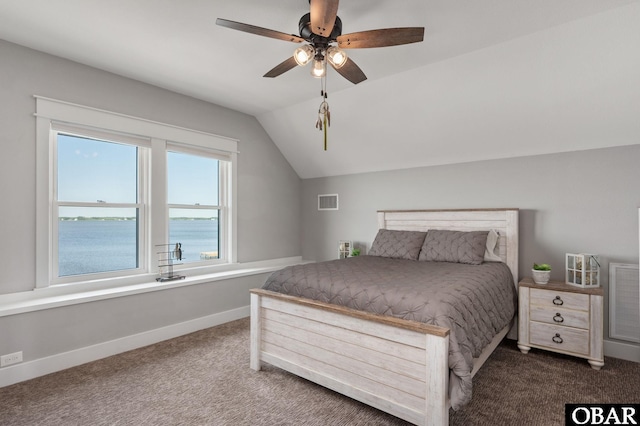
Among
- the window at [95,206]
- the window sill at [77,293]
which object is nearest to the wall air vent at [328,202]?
the window sill at [77,293]

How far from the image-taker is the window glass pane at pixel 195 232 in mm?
3756

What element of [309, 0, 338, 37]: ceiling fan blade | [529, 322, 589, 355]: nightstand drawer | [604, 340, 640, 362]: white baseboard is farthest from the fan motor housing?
[604, 340, 640, 362]: white baseboard

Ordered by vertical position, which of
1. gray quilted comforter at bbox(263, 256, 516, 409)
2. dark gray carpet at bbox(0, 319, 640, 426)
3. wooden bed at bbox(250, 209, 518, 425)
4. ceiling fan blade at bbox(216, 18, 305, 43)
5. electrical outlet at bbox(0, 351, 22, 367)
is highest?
ceiling fan blade at bbox(216, 18, 305, 43)

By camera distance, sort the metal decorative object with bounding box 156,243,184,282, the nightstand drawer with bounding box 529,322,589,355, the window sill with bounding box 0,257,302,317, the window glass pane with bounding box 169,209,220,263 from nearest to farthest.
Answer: the window sill with bounding box 0,257,302,317, the nightstand drawer with bounding box 529,322,589,355, the metal decorative object with bounding box 156,243,184,282, the window glass pane with bounding box 169,209,220,263

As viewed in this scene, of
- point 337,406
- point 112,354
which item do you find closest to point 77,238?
point 112,354

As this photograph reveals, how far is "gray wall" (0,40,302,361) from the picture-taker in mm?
2570

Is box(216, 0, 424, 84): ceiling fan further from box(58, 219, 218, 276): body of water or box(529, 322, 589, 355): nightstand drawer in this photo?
box(529, 322, 589, 355): nightstand drawer

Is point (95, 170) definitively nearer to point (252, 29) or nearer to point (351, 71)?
point (252, 29)

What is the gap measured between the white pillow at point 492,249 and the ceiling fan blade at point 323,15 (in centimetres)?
253

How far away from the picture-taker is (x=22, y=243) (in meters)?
2.64

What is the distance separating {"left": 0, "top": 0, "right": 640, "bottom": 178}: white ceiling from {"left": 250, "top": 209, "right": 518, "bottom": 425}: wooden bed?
1.96 metres

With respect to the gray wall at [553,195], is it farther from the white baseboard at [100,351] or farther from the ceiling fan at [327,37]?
the white baseboard at [100,351]

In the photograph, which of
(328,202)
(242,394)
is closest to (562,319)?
(242,394)

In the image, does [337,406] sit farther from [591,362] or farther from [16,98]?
[16,98]
